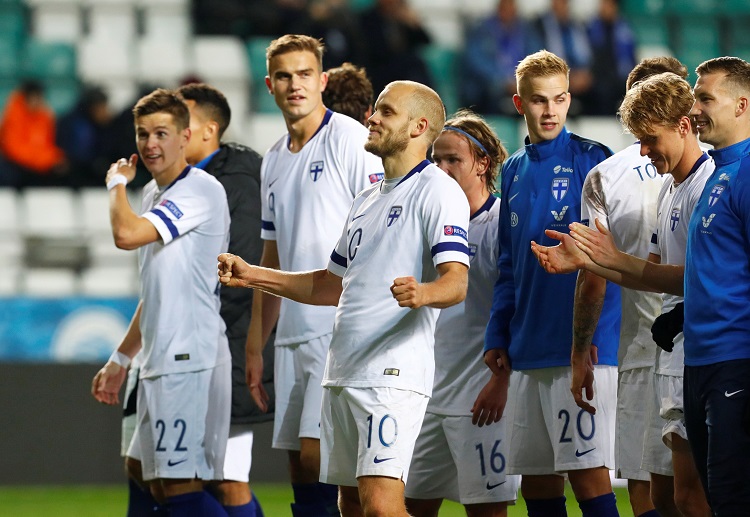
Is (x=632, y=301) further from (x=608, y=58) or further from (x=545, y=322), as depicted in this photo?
(x=608, y=58)

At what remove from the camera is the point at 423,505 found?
471 centimetres

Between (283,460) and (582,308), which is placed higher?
(582,308)

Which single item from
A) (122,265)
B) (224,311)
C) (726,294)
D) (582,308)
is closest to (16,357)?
(122,265)

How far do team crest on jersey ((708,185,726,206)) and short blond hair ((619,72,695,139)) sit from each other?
0.45m

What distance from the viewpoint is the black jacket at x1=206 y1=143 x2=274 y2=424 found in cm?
553

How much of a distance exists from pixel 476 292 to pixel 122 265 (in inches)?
251

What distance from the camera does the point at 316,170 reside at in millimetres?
5023

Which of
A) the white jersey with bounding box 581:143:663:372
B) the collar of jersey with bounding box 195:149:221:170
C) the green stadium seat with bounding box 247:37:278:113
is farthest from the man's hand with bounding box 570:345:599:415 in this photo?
the green stadium seat with bounding box 247:37:278:113

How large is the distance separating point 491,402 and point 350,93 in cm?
182

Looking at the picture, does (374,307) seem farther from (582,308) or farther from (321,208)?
(321,208)

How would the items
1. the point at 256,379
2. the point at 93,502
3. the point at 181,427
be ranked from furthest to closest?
the point at 93,502
the point at 256,379
the point at 181,427

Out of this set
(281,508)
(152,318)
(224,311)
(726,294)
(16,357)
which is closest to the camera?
(726,294)

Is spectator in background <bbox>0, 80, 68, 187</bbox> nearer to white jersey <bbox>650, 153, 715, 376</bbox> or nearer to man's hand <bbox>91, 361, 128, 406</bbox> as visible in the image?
man's hand <bbox>91, 361, 128, 406</bbox>

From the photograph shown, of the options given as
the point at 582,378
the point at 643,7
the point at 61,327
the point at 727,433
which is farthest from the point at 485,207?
the point at 643,7
